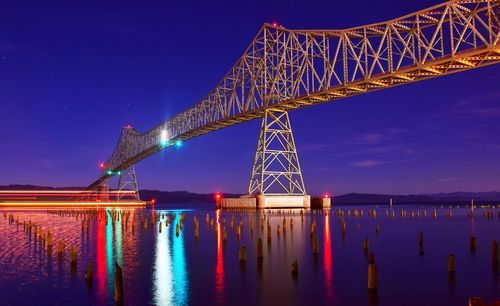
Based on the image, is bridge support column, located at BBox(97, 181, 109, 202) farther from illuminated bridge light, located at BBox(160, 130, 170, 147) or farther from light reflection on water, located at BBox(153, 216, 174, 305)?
light reflection on water, located at BBox(153, 216, 174, 305)

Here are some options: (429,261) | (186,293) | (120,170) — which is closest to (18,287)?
(186,293)

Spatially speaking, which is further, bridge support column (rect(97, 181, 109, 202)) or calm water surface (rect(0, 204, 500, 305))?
bridge support column (rect(97, 181, 109, 202))

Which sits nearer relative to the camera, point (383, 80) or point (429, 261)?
point (429, 261)

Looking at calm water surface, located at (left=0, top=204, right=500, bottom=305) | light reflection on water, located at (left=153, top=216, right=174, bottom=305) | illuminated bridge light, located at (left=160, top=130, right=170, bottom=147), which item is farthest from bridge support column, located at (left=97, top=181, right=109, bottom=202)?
light reflection on water, located at (left=153, top=216, right=174, bottom=305)

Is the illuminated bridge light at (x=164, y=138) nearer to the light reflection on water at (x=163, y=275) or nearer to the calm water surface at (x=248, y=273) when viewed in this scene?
the calm water surface at (x=248, y=273)

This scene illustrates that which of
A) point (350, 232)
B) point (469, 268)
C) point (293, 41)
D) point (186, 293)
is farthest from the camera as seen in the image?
point (293, 41)

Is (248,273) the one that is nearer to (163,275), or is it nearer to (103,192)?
(163,275)

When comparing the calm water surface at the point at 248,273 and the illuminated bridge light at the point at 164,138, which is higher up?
the illuminated bridge light at the point at 164,138

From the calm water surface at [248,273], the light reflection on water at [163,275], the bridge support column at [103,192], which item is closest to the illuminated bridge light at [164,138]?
the bridge support column at [103,192]

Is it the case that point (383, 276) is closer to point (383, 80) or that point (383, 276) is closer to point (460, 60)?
point (460, 60)

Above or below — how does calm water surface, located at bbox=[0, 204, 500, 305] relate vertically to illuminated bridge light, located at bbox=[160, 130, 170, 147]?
below

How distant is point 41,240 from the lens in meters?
37.6

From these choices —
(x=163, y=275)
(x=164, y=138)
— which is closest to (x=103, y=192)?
(x=164, y=138)

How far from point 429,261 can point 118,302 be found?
17356 mm
